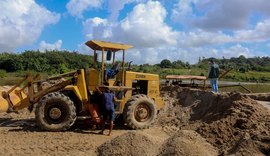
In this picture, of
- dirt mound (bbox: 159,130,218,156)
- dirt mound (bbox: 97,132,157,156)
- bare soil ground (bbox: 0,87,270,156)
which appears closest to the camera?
dirt mound (bbox: 159,130,218,156)

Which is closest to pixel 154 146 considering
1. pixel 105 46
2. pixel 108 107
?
pixel 108 107

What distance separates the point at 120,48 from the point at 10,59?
39.2 meters

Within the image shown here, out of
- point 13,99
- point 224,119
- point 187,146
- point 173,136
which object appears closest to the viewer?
point 187,146

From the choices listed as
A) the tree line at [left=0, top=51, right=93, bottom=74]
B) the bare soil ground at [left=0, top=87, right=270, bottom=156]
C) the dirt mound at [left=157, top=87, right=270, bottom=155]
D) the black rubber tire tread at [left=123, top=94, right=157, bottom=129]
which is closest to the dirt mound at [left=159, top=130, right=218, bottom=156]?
the bare soil ground at [left=0, top=87, right=270, bottom=156]

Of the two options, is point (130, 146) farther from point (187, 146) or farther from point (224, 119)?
point (224, 119)

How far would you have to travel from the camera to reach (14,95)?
13.9 metres

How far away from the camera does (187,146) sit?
342 inches

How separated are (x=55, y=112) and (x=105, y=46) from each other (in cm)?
255

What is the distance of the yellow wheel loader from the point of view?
12.1 meters

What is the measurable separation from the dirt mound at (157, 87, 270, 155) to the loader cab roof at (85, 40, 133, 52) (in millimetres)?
3012

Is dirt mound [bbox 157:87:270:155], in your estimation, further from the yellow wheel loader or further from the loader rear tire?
the loader rear tire

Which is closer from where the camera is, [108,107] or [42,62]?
[108,107]

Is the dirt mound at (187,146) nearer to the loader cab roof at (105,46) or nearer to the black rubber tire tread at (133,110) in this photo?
the black rubber tire tread at (133,110)

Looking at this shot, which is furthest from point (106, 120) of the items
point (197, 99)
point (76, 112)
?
point (197, 99)
